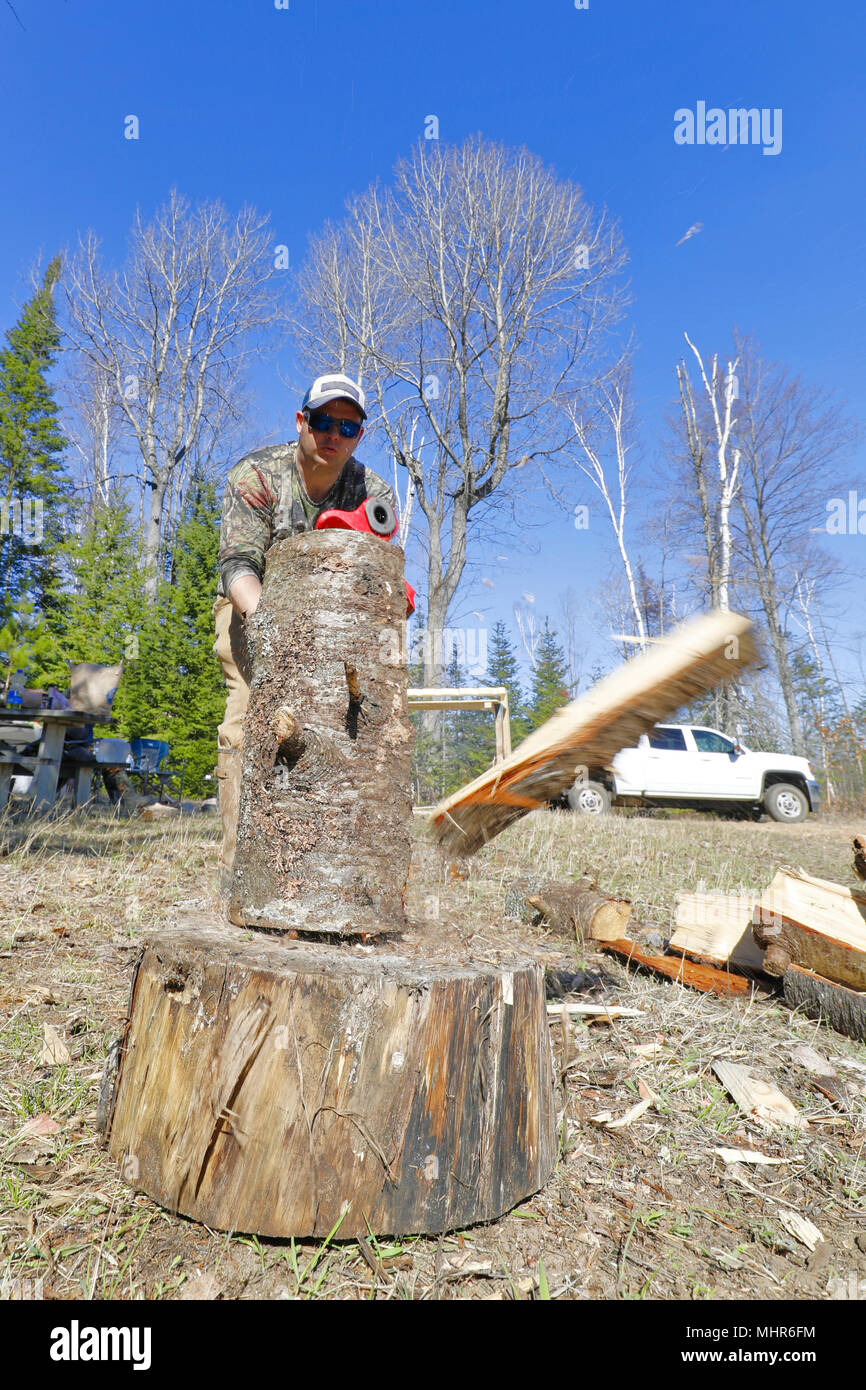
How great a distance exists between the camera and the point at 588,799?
12.9 metres

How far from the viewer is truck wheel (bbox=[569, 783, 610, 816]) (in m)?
12.8

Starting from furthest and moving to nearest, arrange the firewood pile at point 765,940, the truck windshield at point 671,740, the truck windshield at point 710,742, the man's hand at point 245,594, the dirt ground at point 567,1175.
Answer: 1. the truck windshield at point 710,742
2. the truck windshield at point 671,740
3. the firewood pile at point 765,940
4. the man's hand at point 245,594
5. the dirt ground at point 567,1175

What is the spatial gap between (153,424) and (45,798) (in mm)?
16343

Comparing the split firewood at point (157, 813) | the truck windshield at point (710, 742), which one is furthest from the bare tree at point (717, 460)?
the split firewood at point (157, 813)

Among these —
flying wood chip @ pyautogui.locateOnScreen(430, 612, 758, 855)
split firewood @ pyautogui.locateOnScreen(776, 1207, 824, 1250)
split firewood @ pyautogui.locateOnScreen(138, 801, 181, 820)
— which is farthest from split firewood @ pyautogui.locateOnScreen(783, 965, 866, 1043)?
split firewood @ pyautogui.locateOnScreen(138, 801, 181, 820)

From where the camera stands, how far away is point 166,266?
20359mm

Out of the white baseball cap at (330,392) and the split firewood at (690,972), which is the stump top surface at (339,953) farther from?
the white baseball cap at (330,392)

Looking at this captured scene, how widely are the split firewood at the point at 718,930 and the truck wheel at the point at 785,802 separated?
11.2 metres

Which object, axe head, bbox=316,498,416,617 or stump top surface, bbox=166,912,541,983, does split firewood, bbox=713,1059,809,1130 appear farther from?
axe head, bbox=316,498,416,617

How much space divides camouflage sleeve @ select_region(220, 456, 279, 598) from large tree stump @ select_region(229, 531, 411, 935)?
673mm

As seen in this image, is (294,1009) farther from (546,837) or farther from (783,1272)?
(546,837)

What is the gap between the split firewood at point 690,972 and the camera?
10.6ft
